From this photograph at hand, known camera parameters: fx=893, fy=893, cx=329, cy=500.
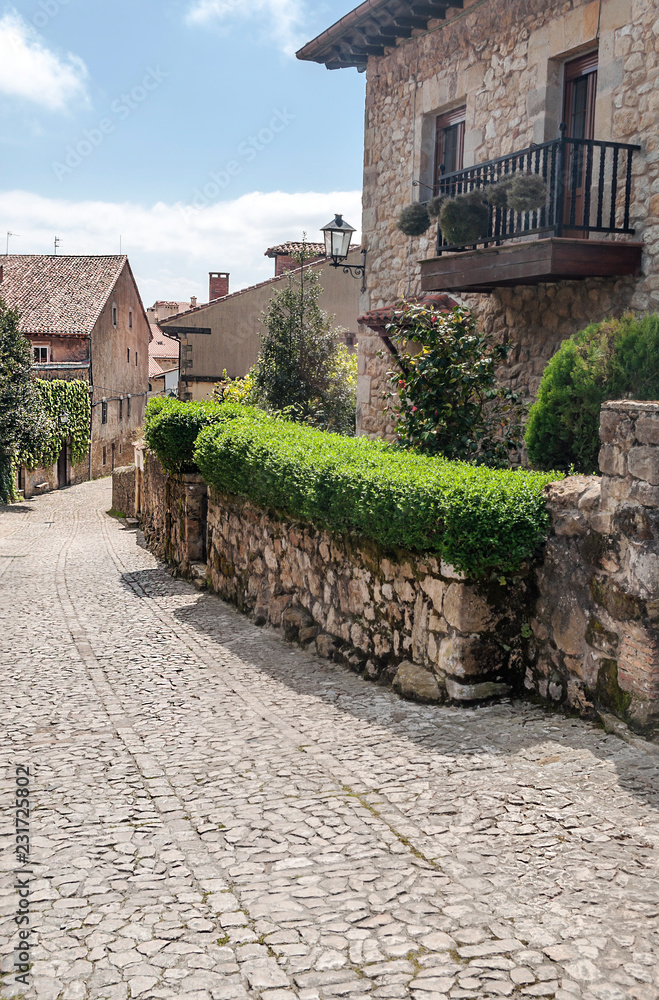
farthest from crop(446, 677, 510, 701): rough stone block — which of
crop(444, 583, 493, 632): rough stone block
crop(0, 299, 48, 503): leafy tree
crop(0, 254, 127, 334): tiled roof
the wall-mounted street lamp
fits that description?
crop(0, 254, 127, 334): tiled roof

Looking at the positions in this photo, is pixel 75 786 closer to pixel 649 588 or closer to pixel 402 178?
pixel 649 588

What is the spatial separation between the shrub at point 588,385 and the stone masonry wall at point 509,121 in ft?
3.07

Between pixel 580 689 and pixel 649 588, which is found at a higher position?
pixel 649 588

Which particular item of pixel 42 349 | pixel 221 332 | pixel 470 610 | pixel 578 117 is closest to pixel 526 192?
pixel 578 117

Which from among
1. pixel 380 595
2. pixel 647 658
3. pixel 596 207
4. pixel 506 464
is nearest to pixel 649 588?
pixel 647 658

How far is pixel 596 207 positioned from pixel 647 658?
5.54m

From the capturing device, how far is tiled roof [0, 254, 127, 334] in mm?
31438

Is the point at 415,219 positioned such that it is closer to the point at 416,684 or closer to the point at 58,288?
the point at 416,684

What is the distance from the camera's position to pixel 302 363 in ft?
56.5

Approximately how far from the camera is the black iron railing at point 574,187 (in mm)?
7863

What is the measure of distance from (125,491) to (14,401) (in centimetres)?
398

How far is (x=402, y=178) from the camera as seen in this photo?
1183 centimetres

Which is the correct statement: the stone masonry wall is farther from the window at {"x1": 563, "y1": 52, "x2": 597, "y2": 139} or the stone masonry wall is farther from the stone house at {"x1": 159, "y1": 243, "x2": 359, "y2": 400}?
the stone house at {"x1": 159, "y1": 243, "x2": 359, "y2": 400}

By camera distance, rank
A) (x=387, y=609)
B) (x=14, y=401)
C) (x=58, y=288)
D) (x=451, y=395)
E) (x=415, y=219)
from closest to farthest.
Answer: (x=387, y=609), (x=451, y=395), (x=415, y=219), (x=14, y=401), (x=58, y=288)
